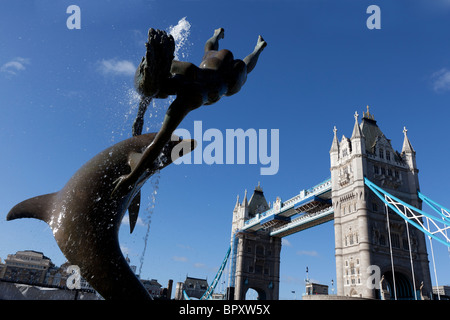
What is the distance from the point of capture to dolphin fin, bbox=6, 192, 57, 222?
4.57m

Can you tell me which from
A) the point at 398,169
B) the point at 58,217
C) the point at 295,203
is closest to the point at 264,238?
the point at 295,203

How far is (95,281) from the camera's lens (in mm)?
4043

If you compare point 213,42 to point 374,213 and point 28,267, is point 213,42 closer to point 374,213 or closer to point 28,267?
point 374,213

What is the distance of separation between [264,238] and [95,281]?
5077 centimetres

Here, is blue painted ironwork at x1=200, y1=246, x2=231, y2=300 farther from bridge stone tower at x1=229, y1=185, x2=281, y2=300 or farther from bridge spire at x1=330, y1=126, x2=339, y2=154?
bridge spire at x1=330, y1=126, x2=339, y2=154

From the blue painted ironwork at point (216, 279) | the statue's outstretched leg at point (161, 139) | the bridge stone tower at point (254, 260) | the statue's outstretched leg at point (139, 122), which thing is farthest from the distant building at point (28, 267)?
the statue's outstretched leg at point (161, 139)

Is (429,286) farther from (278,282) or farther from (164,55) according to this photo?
(164,55)

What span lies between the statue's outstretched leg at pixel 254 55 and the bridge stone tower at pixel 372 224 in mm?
25164

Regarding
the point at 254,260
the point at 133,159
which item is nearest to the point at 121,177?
the point at 133,159

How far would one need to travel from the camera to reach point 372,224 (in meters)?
28.6

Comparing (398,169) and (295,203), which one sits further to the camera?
(295,203)

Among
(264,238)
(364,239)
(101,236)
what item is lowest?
(101,236)

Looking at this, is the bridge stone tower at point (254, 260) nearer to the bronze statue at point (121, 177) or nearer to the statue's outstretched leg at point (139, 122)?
the statue's outstretched leg at point (139, 122)
